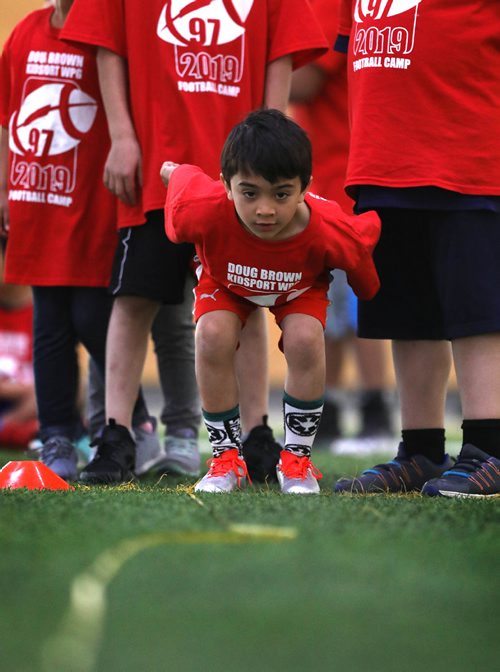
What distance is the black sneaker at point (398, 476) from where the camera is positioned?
2514 millimetres

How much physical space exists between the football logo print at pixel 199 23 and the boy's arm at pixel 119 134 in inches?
6.1

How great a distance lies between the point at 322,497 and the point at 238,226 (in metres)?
0.63

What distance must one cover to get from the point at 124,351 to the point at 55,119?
736mm

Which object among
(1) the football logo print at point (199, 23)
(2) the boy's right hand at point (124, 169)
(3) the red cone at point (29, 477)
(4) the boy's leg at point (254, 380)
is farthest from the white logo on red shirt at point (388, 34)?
(3) the red cone at point (29, 477)

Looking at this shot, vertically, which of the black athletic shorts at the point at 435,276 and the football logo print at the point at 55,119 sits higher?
the football logo print at the point at 55,119

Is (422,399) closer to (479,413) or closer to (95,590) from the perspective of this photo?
(479,413)

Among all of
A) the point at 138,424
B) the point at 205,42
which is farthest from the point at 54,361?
the point at 205,42

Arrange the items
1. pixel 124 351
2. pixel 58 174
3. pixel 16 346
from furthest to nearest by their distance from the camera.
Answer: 1. pixel 16 346
2. pixel 58 174
3. pixel 124 351

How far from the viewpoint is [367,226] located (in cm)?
245

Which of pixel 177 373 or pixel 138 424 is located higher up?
pixel 177 373

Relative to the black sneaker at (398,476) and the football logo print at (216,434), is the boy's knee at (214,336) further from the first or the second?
the black sneaker at (398,476)

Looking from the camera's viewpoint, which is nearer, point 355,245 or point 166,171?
point 355,245

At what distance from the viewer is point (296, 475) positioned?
2.45m

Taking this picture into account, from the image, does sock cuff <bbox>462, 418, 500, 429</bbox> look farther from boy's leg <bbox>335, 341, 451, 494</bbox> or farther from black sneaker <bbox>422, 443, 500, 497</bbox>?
boy's leg <bbox>335, 341, 451, 494</bbox>
